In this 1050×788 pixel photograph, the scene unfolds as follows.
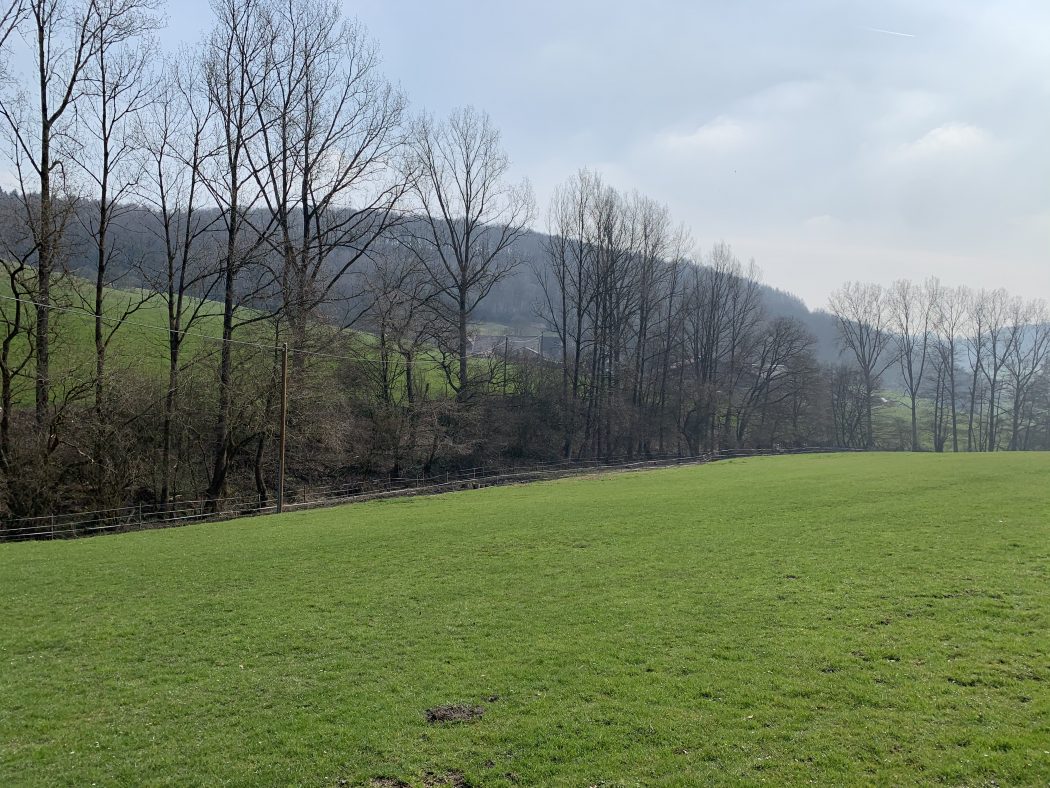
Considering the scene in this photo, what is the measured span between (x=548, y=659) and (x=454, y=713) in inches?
73.9

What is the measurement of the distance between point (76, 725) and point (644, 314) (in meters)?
65.3

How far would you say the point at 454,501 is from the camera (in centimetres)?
3016

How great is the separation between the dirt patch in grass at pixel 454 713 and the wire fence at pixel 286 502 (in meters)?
23.3

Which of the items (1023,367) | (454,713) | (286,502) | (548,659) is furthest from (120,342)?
(1023,367)

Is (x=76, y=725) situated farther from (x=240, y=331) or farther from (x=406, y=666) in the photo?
(x=240, y=331)

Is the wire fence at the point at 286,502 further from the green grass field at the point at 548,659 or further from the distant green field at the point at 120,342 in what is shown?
the green grass field at the point at 548,659

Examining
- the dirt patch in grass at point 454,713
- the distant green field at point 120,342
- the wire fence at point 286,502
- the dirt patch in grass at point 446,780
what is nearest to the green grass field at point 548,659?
the dirt patch in grass at point 446,780

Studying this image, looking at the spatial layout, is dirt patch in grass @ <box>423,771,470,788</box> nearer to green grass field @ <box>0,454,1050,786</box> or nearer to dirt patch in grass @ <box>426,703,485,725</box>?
green grass field @ <box>0,454,1050,786</box>

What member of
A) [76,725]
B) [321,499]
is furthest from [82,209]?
[76,725]

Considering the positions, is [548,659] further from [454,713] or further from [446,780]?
[446,780]

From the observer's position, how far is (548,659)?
9.06 meters

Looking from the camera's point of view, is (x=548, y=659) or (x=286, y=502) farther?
(x=286, y=502)

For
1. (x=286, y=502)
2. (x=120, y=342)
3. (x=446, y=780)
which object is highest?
(x=120, y=342)

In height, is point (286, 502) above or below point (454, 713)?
below
